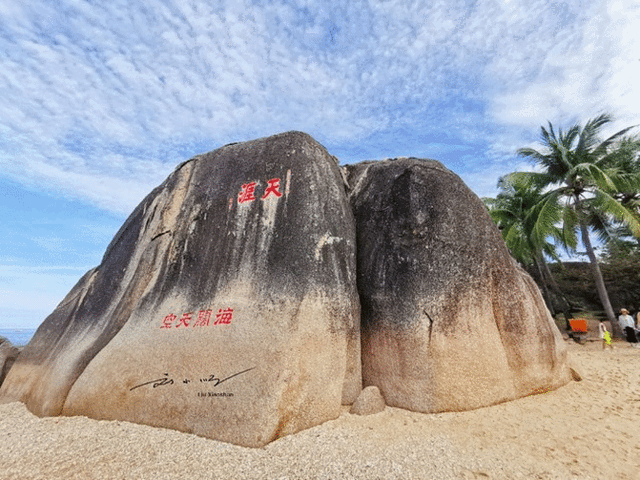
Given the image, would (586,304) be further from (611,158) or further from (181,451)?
(181,451)

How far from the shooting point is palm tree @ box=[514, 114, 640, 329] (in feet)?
55.8

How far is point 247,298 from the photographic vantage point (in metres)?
5.81

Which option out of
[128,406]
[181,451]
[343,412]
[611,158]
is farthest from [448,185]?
[611,158]

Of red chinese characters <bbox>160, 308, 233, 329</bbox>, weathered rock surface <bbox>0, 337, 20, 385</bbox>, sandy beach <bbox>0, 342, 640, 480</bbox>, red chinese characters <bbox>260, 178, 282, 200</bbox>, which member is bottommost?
sandy beach <bbox>0, 342, 640, 480</bbox>

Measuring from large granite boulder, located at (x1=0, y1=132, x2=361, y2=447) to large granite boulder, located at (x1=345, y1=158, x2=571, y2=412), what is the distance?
0.50 metres

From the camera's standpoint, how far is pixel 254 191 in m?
6.87

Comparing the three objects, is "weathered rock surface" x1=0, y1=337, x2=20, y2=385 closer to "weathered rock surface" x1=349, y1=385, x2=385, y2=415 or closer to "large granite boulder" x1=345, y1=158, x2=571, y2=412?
"weathered rock surface" x1=349, y1=385, x2=385, y2=415

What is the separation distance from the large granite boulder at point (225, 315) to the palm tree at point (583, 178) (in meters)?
15.1

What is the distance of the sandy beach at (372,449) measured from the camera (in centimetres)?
413
